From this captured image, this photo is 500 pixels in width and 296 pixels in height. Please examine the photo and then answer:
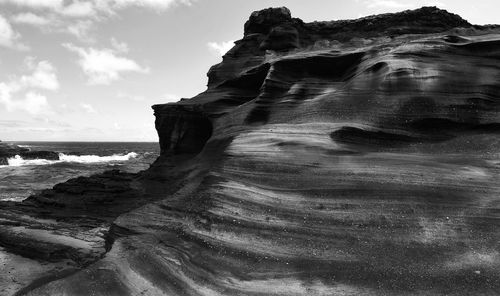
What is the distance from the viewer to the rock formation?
7.24 meters

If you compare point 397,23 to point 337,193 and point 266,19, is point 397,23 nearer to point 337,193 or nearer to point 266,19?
point 266,19

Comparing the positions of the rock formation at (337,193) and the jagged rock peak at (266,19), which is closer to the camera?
the rock formation at (337,193)

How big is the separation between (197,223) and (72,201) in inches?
372

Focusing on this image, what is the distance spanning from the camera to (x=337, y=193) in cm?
882

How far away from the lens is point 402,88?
422 inches

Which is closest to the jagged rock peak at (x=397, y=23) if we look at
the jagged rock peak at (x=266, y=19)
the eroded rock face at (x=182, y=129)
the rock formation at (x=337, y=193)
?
the jagged rock peak at (x=266, y=19)

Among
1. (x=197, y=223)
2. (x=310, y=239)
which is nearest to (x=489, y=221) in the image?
(x=310, y=239)

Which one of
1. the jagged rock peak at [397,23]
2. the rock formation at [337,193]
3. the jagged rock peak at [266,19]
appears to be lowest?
the rock formation at [337,193]

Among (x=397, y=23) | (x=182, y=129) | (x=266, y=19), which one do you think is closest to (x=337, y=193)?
(x=397, y=23)

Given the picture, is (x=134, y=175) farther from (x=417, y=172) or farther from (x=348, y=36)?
(x=417, y=172)

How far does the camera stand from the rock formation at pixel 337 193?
7238 mm

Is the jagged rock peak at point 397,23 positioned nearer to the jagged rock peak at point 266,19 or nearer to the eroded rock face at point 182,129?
the jagged rock peak at point 266,19

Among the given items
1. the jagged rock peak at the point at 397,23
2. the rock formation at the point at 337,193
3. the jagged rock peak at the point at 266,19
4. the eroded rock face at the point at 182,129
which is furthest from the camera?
the jagged rock peak at the point at 266,19

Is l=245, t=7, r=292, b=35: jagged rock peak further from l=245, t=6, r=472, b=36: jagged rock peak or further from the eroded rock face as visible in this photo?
the eroded rock face
